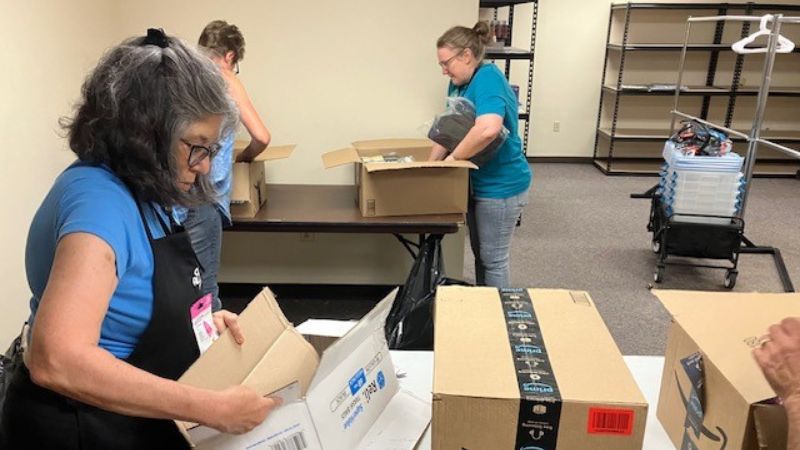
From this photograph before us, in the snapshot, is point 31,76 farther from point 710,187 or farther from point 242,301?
point 710,187

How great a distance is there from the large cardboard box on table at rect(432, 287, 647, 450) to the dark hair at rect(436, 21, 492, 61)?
158 cm

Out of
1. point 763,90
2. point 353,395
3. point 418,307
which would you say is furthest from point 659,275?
point 353,395

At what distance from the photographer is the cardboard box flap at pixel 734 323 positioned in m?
0.84

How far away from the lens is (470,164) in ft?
7.62

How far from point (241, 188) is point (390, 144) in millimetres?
761

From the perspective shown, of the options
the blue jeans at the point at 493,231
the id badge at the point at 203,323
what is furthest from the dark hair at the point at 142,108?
the blue jeans at the point at 493,231

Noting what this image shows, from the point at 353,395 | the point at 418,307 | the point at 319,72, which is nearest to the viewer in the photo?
the point at 353,395

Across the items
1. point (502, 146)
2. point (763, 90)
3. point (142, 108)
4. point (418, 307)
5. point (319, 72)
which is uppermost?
point (142, 108)

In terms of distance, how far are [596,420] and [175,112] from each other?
0.78 m

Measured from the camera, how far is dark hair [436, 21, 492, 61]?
7.61ft

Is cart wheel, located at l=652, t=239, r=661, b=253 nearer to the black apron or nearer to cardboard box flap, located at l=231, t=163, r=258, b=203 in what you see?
cardboard box flap, located at l=231, t=163, r=258, b=203

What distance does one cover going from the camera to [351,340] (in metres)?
0.95

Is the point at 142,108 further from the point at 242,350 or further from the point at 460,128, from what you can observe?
the point at 460,128

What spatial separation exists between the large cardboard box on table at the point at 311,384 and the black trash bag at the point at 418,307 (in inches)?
25.4
